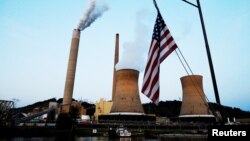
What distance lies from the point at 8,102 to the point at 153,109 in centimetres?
6135

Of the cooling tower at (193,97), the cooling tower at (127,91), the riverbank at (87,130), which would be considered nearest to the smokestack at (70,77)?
the riverbank at (87,130)

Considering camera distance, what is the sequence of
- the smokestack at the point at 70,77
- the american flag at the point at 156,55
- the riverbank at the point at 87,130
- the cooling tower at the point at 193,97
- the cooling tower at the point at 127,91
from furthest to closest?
the smokestack at the point at 70,77, the cooling tower at the point at 193,97, the cooling tower at the point at 127,91, the riverbank at the point at 87,130, the american flag at the point at 156,55

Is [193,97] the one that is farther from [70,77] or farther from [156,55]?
[156,55]

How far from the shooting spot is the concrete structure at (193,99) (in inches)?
1651

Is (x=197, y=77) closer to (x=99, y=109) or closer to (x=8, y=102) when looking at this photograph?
(x=99, y=109)

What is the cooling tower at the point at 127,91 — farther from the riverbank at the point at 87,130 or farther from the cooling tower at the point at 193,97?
the cooling tower at the point at 193,97

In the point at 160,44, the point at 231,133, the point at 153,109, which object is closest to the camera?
the point at 231,133

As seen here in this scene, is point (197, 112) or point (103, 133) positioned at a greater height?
point (197, 112)

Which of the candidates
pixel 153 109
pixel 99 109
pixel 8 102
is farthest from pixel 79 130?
pixel 153 109

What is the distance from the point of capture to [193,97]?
4275cm

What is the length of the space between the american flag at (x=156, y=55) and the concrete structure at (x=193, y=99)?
119 ft

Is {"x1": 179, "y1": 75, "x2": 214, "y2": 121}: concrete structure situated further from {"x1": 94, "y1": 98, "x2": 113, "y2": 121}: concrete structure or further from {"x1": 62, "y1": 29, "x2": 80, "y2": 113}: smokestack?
{"x1": 62, "y1": 29, "x2": 80, "y2": 113}: smokestack

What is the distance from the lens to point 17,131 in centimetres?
2983

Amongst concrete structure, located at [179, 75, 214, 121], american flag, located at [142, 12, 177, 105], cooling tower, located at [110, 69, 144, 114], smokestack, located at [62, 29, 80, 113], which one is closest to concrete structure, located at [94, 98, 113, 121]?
smokestack, located at [62, 29, 80, 113]
